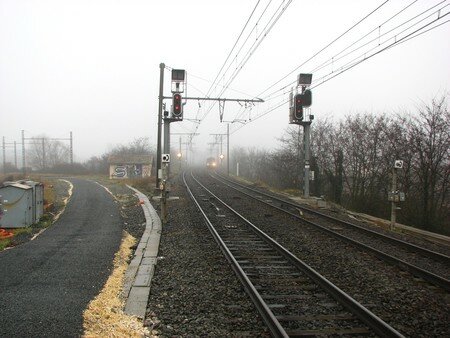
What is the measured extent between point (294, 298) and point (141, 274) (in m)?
3.02

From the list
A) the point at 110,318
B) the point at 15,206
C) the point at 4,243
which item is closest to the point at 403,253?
the point at 110,318

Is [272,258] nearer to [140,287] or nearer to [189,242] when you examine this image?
[189,242]

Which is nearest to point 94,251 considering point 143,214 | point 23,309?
point 23,309

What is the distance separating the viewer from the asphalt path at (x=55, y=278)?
508 centimetres

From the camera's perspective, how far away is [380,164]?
2512 centimetres

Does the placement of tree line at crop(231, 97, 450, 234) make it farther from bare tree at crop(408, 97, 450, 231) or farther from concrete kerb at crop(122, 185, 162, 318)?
concrete kerb at crop(122, 185, 162, 318)

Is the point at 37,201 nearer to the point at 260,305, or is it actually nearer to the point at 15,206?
the point at 15,206

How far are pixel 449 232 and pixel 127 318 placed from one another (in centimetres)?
1698

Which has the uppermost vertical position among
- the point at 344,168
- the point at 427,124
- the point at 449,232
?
the point at 427,124

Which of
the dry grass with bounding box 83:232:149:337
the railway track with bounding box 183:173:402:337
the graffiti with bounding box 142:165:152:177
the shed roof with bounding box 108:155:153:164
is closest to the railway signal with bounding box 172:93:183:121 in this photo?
the railway track with bounding box 183:173:402:337

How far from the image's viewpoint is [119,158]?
58.9m

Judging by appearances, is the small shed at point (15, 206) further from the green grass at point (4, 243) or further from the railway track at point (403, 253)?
the railway track at point (403, 253)

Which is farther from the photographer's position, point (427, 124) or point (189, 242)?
point (427, 124)

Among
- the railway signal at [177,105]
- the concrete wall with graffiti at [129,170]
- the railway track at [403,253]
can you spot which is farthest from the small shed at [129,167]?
the railway track at [403,253]
